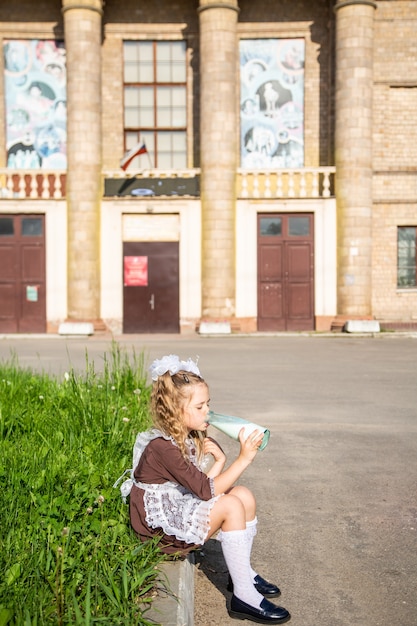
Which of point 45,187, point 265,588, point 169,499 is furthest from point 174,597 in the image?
point 45,187

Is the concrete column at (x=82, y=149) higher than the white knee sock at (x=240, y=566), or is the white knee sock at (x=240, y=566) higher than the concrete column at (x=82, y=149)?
the concrete column at (x=82, y=149)

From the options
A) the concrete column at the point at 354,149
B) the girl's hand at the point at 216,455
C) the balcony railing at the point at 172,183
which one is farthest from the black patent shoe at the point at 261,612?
the balcony railing at the point at 172,183

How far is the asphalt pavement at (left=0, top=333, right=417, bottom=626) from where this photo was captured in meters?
3.91

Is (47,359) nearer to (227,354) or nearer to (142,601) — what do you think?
(227,354)

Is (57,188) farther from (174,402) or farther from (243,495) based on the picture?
(243,495)

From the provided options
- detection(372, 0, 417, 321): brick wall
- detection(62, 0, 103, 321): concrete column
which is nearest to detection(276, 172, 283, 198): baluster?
detection(372, 0, 417, 321): brick wall

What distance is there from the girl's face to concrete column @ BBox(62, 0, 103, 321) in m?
21.3

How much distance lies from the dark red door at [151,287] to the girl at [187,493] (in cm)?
2177

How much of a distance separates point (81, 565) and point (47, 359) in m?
12.6

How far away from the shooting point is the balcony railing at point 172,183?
25.3m

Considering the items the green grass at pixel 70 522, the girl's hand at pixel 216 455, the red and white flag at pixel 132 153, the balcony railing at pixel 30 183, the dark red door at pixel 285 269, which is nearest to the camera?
the green grass at pixel 70 522

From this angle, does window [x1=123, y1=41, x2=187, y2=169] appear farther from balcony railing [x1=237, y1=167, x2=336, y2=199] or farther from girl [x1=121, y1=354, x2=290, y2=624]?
girl [x1=121, y1=354, x2=290, y2=624]

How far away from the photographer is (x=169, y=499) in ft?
12.6

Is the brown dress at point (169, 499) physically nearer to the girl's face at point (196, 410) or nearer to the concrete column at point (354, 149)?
the girl's face at point (196, 410)
